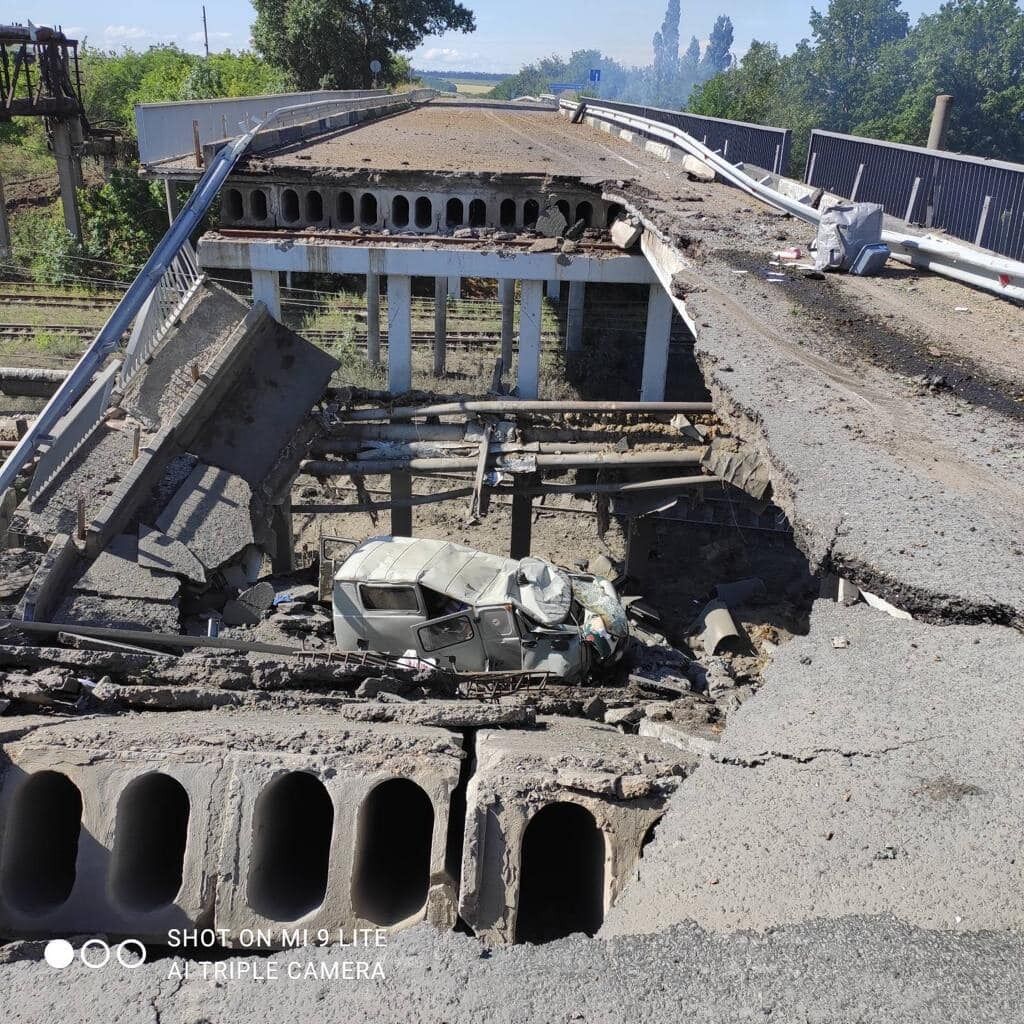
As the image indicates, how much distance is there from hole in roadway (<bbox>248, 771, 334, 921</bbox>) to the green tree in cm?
3844

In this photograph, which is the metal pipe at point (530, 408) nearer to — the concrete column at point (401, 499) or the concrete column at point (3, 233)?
the concrete column at point (401, 499)

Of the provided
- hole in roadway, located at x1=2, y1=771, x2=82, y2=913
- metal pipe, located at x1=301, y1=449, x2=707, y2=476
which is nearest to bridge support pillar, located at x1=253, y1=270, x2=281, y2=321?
metal pipe, located at x1=301, y1=449, x2=707, y2=476

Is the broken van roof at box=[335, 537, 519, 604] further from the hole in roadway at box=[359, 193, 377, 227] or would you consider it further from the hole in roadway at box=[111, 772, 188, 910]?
the hole in roadway at box=[359, 193, 377, 227]

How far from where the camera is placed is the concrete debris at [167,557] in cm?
915

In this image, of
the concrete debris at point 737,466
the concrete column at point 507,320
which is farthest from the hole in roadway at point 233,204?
the concrete debris at point 737,466

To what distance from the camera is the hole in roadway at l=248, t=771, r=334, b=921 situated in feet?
17.4

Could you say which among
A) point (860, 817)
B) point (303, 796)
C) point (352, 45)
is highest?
point (352, 45)

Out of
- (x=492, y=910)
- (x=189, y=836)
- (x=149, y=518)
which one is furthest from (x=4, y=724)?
(x=149, y=518)

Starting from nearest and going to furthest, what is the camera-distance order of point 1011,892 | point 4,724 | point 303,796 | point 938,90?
point 1011,892 → point 4,724 → point 303,796 → point 938,90

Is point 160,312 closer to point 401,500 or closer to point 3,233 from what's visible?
point 401,500

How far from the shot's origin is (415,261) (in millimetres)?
14391

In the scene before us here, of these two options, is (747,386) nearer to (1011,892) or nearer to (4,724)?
(1011,892)

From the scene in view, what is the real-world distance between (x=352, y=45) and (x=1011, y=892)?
42.5 meters

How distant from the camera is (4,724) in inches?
224
